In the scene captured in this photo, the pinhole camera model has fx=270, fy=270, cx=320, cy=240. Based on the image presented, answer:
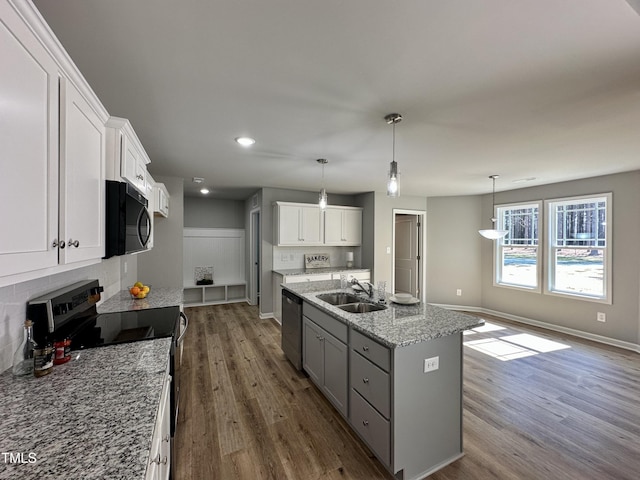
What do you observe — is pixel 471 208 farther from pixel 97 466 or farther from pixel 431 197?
pixel 97 466

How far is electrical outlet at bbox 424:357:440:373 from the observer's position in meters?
1.73

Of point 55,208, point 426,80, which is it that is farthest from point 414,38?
point 55,208

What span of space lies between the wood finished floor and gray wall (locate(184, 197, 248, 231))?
322 cm

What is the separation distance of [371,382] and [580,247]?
4.57 meters

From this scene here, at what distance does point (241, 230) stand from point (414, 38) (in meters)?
5.65

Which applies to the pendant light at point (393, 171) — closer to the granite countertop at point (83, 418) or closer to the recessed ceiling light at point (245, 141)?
the recessed ceiling light at point (245, 141)

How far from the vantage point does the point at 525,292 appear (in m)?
4.91

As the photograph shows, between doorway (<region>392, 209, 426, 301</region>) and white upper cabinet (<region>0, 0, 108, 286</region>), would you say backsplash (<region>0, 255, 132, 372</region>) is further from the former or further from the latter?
doorway (<region>392, 209, 426, 301</region>)

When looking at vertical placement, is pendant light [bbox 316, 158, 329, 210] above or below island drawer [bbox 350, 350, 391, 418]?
above

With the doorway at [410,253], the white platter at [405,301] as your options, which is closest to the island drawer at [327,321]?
the white platter at [405,301]

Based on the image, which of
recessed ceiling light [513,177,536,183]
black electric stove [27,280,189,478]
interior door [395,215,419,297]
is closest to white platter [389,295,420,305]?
black electric stove [27,280,189,478]

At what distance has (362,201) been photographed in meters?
5.70

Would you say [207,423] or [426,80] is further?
[207,423]

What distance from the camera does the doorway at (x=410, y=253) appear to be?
5980 mm
